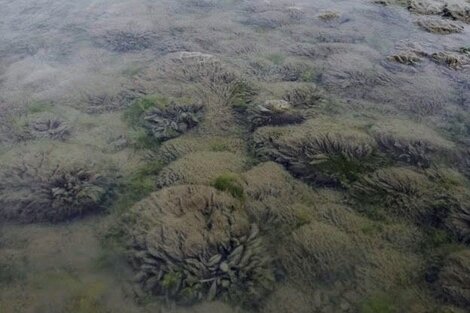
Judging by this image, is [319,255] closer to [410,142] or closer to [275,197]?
[275,197]

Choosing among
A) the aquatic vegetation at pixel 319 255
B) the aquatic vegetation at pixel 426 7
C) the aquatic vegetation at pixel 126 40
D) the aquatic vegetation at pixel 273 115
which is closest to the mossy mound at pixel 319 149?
the aquatic vegetation at pixel 273 115

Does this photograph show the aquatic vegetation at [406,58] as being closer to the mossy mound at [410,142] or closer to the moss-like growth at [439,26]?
the moss-like growth at [439,26]

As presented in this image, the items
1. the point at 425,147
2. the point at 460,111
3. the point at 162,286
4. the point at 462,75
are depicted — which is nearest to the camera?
the point at 162,286

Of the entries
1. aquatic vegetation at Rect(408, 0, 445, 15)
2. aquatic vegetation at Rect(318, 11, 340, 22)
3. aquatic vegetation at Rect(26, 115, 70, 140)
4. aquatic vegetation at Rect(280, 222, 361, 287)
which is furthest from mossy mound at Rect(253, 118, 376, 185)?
aquatic vegetation at Rect(408, 0, 445, 15)

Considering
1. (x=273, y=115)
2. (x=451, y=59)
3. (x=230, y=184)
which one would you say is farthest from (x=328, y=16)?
(x=230, y=184)

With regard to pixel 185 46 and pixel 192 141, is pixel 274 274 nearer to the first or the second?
pixel 192 141

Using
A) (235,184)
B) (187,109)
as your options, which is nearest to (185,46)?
(187,109)
